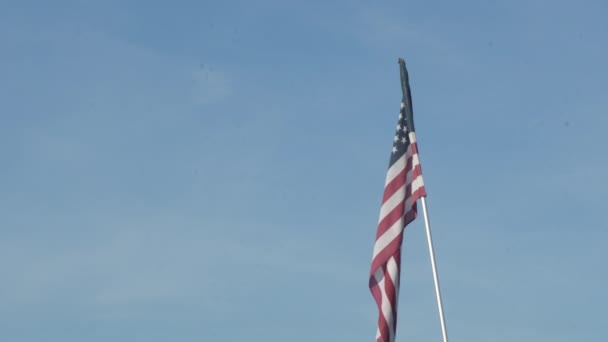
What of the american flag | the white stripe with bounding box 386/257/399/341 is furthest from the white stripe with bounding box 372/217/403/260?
the white stripe with bounding box 386/257/399/341

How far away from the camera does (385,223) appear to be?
3116cm

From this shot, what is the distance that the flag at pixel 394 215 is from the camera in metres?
30.7

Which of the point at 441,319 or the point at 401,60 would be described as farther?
the point at 401,60

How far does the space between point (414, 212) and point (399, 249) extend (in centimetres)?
94

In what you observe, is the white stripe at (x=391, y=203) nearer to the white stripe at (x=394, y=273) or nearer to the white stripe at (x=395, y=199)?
the white stripe at (x=395, y=199)

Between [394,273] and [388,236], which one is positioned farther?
[388,236]

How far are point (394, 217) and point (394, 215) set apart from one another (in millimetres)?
42

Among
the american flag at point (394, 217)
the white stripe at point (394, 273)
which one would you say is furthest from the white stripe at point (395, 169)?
the white stripe at point (394, 273)

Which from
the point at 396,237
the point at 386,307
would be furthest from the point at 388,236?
the point at 386,307

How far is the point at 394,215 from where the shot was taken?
102 ft

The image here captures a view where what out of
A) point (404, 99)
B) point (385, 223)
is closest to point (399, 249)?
point (385, 223)

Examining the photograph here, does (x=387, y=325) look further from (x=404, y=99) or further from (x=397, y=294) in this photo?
(x=404, y=99)

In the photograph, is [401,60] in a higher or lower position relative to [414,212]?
higher

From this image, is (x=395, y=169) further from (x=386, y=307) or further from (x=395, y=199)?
→ (x=386, y=307)
